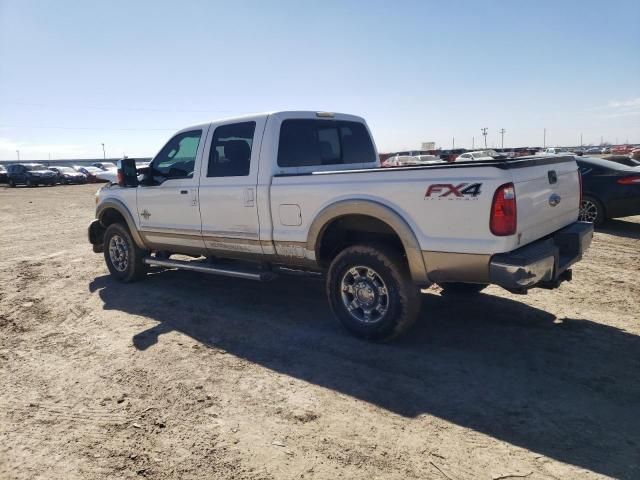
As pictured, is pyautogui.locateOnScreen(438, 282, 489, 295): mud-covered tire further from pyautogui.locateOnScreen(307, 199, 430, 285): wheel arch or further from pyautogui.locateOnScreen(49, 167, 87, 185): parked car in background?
pyautogui.locateOnScreen(49, 167, 87, 185): parked car in background

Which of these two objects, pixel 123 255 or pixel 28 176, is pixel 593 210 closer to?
pixel 123 255

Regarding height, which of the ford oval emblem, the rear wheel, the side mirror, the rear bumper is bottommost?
the rear wheel

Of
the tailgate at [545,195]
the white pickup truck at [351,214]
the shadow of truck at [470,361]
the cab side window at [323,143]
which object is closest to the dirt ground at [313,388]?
the shadow of truck at [470,361]

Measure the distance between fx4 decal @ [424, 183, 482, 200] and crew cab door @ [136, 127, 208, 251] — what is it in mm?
3010

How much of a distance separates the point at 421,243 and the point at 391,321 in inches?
30.4

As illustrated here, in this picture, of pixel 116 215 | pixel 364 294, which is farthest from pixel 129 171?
pixel 364 294

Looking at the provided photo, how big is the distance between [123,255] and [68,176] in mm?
33494

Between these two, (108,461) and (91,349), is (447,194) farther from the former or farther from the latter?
(91,349)

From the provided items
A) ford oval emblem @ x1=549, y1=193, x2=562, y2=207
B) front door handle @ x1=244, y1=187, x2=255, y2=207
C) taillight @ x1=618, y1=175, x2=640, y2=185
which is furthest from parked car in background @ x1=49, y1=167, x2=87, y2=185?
ford oval emblem @ x1=549, y1=193, x2=562, y2=207

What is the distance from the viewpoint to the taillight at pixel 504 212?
3.47 meters

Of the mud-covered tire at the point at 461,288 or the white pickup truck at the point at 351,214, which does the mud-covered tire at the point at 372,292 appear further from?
the mud-covered tire at the point at 461,288

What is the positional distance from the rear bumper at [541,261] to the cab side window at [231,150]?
2792mm

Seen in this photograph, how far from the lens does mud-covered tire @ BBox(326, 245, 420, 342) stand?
414cm

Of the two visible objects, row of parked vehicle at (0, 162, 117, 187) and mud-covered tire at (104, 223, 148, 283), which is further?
row of parked vehicle at (0, 162, 117, 187)
